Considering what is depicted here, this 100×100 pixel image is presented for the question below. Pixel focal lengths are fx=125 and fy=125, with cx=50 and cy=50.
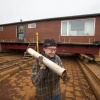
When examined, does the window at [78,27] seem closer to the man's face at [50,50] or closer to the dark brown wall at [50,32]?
the dark brown wall at [50,32]

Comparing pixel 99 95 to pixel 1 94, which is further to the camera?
pixel 1 94

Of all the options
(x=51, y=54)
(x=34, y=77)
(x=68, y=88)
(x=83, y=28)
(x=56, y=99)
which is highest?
(x=83, y=28)

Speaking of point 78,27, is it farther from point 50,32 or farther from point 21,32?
point 21,32

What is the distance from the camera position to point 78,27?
12.1 meters

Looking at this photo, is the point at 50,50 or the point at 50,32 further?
the point at 50,32

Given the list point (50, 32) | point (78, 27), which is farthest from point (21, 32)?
point (78, 27)

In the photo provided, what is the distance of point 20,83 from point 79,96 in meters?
2.36

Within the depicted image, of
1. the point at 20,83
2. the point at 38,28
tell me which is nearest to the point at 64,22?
the point at 38,28

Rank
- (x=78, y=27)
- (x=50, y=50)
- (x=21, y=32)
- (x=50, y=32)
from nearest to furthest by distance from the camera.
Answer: (x=50, y=50) < (x=78, y=27) < (x=50, y=32) < (x=21, y=32)

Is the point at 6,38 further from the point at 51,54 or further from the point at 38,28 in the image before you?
the point at 51,54

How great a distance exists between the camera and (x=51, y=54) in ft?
6.32

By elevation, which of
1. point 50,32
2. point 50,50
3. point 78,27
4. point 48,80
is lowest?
point 48,80

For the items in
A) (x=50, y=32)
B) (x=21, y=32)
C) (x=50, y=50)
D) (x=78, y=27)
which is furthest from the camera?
(x=21, y=32)

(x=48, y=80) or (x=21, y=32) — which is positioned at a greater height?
(x=21, y=32)
